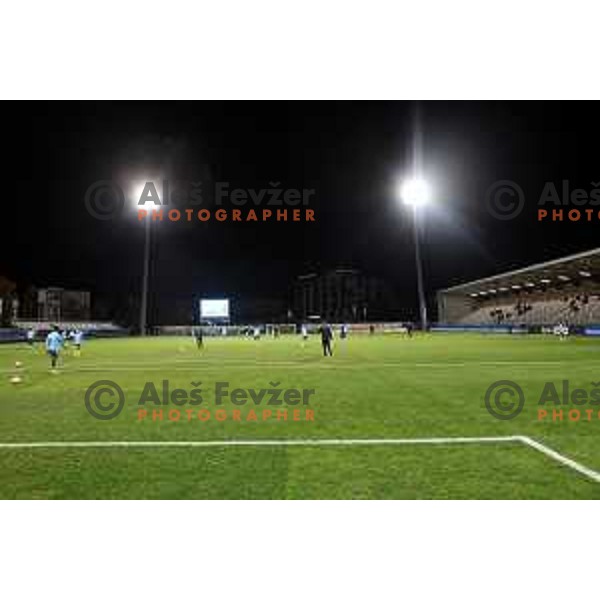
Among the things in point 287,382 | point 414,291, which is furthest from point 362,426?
point 414,291

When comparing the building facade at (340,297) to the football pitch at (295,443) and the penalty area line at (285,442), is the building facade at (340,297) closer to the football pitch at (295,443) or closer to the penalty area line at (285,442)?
the football pitch at (295,443)

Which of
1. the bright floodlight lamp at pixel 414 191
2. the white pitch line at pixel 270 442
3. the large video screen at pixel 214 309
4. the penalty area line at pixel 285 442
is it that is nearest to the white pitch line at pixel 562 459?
the penalty area line at pixel 285 442

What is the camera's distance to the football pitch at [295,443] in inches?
213

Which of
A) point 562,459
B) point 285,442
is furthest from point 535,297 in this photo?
point 285,442

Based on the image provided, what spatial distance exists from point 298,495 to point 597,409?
7020mm

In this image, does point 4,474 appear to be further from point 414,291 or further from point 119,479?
point 414,291

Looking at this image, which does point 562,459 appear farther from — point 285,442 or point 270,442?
point 270,442

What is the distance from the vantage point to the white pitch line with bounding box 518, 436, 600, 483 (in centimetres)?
567

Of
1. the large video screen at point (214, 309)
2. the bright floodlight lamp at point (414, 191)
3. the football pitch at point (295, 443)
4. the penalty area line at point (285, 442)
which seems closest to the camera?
the football pitch at point (295, 443)

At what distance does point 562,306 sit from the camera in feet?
199

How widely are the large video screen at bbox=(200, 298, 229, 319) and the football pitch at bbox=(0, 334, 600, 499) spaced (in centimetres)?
6064

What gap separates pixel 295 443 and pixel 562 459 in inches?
130

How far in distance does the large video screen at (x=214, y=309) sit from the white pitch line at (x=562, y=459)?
226ft

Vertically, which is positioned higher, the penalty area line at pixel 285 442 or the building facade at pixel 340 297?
the building facade at pixel 340 297
